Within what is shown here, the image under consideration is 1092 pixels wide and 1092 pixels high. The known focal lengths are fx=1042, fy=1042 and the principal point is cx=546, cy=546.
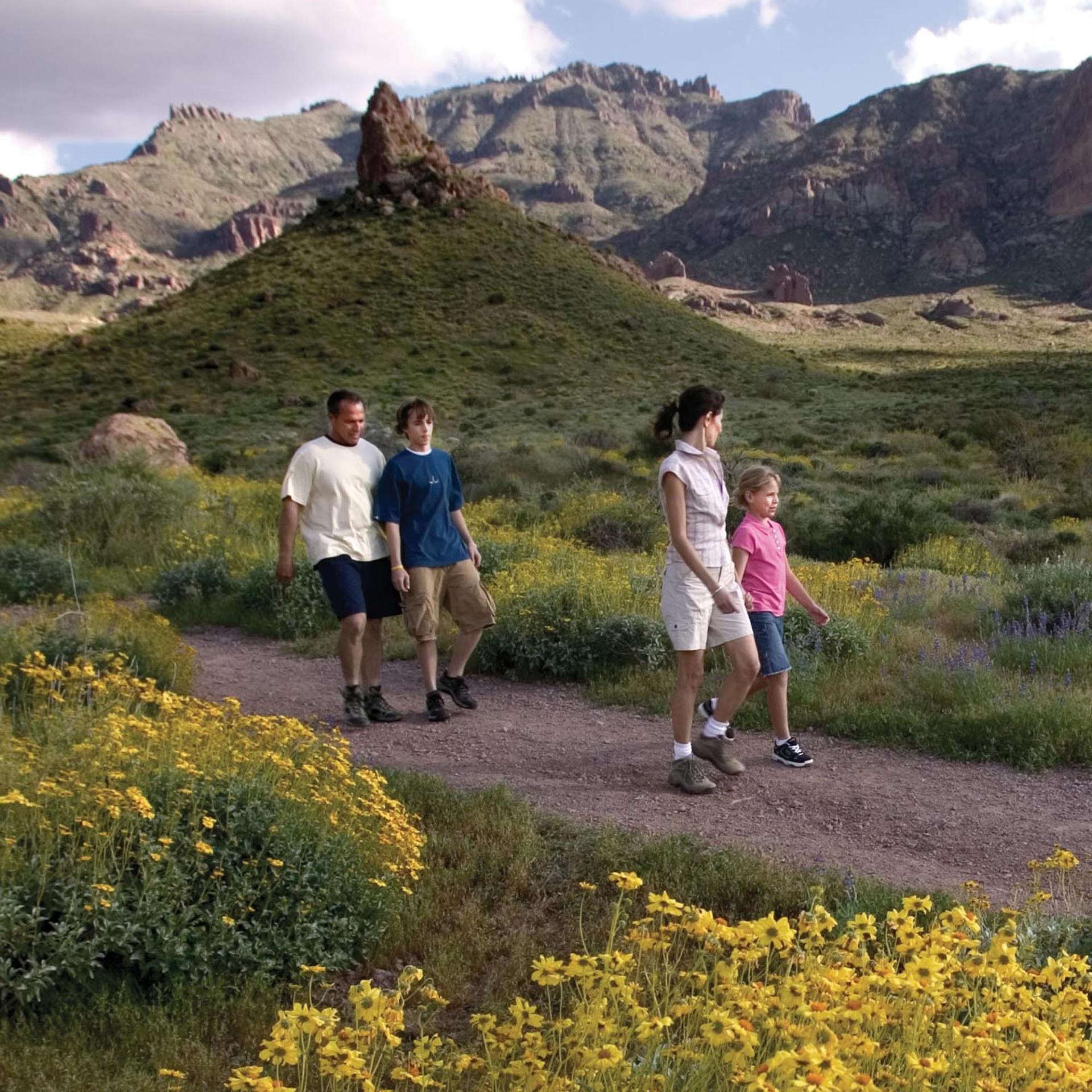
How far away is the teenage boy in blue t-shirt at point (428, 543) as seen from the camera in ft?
19.4

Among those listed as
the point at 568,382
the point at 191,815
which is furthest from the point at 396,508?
the point at 568,382

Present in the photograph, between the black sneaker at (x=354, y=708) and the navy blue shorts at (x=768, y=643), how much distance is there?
2334mm

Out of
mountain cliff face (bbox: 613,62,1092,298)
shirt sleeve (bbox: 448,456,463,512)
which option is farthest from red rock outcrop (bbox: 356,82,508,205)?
mountain cliff face (bbox: 613,62,1092,298)

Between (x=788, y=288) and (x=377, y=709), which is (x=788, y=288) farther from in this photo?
(x=377, y=709)

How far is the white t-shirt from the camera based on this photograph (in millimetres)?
5738

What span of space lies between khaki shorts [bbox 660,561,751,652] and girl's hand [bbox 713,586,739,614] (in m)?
0.04

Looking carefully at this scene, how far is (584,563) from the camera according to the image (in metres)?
9.37

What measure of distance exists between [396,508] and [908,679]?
325 cm

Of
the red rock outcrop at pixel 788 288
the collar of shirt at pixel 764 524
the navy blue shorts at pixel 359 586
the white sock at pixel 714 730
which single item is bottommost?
the white sock at pixel 714 730

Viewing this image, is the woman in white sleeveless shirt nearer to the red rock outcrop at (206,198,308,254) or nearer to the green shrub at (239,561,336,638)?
the green shrub at (239,561,336,638)

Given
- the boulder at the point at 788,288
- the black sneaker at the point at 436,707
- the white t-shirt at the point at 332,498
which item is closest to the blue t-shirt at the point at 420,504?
the white t-shirt at the point at 332,498

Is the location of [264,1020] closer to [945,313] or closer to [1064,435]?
[1064,435]

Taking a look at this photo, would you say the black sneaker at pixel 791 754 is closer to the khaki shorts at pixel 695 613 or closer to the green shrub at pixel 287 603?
the khaki shorts at pixel 695 613

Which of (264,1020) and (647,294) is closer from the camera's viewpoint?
(264,1020)
